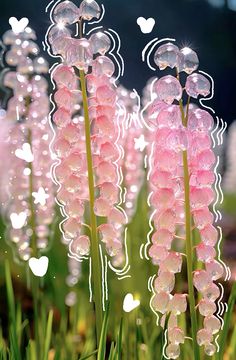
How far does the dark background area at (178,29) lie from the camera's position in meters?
1.30

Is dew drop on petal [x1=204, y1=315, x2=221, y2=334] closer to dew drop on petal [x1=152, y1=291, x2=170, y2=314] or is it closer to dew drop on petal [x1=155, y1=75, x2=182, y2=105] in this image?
dew drop on petal [x1=152, y1=291, x2=170, y2=314]

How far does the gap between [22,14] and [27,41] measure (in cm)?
18

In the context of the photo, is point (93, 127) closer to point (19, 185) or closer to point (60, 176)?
point (60, 176)

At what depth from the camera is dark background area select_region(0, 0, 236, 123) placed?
1303mm

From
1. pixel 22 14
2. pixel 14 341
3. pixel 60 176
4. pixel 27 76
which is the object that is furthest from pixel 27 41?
pixel 14 341

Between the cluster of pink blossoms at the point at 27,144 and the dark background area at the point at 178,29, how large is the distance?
76 mm

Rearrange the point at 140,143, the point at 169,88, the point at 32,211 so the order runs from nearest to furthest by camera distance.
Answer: the point at 169,88 → the point at 32,211 → the point at 140,143

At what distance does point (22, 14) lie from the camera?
Answer: 131 cm

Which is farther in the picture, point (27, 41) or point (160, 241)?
point (27, 41)

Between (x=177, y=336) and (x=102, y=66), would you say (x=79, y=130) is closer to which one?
(x=102, y=66)

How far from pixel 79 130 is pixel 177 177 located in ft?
0.41

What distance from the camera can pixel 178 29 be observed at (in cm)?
140

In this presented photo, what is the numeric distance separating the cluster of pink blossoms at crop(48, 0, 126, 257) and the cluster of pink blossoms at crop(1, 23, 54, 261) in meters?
0.21

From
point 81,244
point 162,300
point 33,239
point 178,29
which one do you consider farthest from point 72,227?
point 178,29
